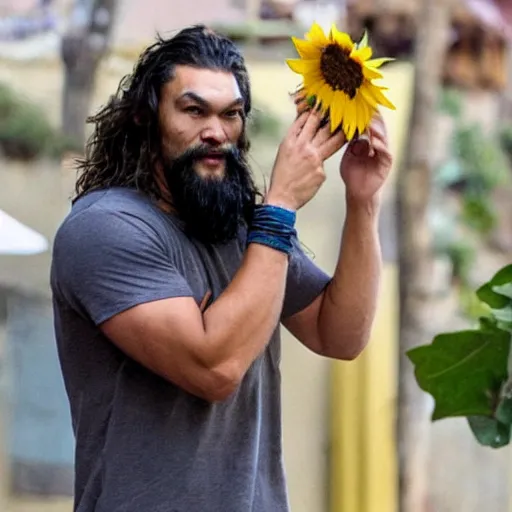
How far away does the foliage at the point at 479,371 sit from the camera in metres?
2.30

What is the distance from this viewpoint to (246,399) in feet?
6.27

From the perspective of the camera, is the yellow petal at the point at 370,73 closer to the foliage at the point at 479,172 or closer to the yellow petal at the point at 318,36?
the yellow petal at the point at 318,36

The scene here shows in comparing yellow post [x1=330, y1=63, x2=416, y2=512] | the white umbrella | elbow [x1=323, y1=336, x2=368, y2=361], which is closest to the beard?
elbow [x1=323, y1=336, x2=368, y2=361]

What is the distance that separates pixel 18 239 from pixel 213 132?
6.61 ft

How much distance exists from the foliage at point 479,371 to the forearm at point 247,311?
0.60 m

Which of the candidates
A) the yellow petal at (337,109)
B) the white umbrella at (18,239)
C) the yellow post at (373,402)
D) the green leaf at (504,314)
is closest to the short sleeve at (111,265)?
the yellow petal at (337,109)

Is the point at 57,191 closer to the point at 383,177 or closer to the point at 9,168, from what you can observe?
the point at 9,168

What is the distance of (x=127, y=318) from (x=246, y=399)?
0.26 m

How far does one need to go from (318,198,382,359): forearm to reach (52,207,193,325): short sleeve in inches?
15.0

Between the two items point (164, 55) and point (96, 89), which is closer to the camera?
point (164, 55)

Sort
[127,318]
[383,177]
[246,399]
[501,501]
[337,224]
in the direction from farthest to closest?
1. [501,501]
2. [337,224]
3. [383,177]
4. [246,399]
5. [127,318]

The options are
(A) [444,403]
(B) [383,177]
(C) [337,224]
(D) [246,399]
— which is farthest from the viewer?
(C) [337,224]

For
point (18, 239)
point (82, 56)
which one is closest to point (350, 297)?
point (18, 239)

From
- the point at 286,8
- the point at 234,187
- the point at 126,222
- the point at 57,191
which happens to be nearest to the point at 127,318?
the point at 126,222
